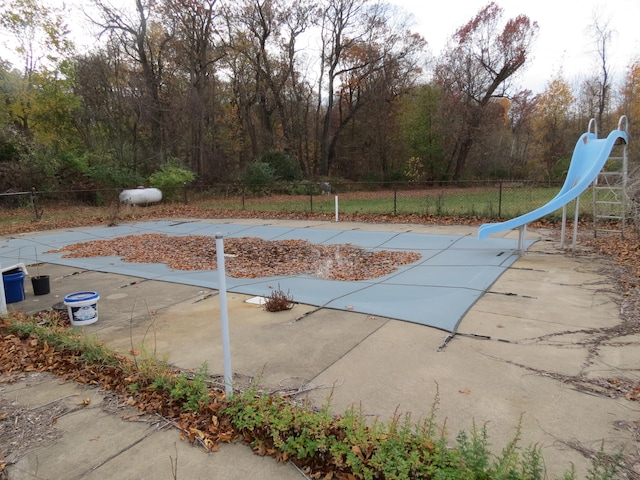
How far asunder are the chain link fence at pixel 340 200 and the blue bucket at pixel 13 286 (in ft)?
27.5

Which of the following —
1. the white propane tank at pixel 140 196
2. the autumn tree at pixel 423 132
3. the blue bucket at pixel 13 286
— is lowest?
the blue bucket at pixel 13 286

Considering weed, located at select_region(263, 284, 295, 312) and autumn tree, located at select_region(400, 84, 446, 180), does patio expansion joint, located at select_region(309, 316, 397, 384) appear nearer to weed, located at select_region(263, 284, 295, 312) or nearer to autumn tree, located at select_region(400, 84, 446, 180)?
weed, located at select_region(263, 284, 295, 312)

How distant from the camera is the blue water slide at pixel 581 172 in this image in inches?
261

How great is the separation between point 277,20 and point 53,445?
29.2m

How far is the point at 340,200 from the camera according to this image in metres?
20.8

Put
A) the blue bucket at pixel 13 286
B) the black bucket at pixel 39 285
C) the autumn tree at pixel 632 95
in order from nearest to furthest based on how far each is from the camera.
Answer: the blue bucket at pixel 13 286
the black bucket at pixel 39 285
the autumn tree at pixel 632 95

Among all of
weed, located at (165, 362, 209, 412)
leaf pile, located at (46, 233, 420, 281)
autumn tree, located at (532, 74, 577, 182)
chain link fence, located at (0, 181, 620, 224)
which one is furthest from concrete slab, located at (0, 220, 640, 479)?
autumn tree, located at (532, 74, 577, 182)

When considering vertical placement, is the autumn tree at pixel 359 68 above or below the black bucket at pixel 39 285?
above

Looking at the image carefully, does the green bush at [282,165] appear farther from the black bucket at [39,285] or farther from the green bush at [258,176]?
the black bucket at [39,285]

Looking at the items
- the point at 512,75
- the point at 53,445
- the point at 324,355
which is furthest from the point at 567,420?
the point at 512,75

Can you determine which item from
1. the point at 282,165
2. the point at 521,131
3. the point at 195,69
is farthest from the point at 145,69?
the point at 521,131

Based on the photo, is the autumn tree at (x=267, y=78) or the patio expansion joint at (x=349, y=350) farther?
the autumn tree at (x=267, y=78)

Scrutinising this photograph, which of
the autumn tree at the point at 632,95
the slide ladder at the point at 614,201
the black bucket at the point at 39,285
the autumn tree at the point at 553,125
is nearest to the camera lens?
the black bucket at the point at 39,285

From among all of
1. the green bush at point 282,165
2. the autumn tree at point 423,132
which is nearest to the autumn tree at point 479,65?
the autumn tree at point 423,132
